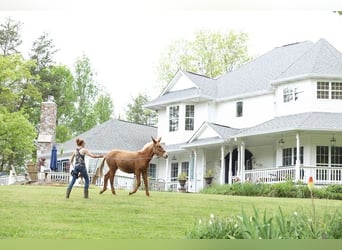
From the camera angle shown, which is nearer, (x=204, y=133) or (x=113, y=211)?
(x=113, y=211)

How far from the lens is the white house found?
9.17 m

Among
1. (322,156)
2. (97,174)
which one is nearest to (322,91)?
(322,156)

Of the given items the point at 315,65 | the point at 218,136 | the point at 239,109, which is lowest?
the point at 218,136

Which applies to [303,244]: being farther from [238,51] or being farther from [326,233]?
[238,51]

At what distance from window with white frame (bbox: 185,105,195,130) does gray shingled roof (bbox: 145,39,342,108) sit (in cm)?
18

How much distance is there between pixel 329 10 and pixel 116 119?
2924mm

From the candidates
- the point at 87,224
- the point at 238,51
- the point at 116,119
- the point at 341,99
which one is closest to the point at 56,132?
the point at 116,119

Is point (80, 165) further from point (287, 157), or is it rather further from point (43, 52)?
point (287, 157)

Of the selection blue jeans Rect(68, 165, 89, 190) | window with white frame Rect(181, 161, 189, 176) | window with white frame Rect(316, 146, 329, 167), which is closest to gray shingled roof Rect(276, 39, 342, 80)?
window with white frame Rect(316, 146, 329, 167)

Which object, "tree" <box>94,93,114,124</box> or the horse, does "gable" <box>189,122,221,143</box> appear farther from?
the horse

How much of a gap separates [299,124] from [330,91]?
0.86m

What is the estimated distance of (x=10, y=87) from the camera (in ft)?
28.2

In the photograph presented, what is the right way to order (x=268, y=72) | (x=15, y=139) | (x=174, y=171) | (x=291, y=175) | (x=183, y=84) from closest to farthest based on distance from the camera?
(x=15, y=139), (x=174, y=171), (x=291, y=175), (x=183, y=84), (x=268, y=72)

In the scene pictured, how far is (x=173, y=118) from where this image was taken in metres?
9.80
